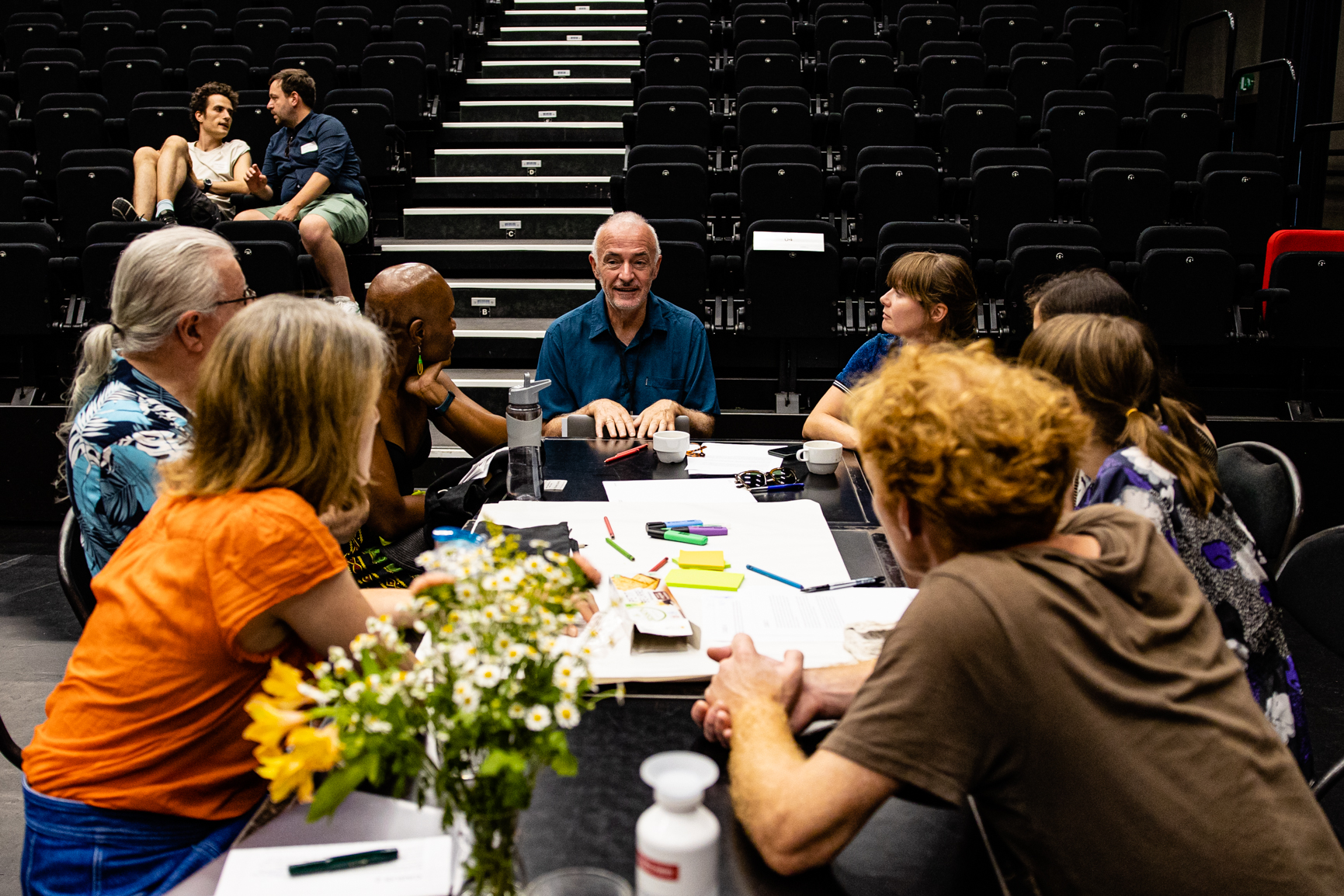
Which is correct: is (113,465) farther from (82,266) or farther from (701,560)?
(82,266)

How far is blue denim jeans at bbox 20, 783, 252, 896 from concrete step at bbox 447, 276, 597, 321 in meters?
4.41

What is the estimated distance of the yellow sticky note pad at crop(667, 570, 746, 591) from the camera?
1.56 meters

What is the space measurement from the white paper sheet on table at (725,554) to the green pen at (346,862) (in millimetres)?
393

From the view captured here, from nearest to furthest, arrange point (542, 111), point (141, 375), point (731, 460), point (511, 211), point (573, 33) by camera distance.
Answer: point (141, 375)
point (731, 460)
point (511, 211)
point (542, 111)
point (573, 33)

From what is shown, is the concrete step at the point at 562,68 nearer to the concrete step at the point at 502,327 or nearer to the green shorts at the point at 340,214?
the green shorts at the point at 340,214

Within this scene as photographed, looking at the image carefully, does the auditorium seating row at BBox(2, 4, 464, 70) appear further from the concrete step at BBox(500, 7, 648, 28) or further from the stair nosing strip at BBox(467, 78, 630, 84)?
the concrete step at BBox(500, 7, 648, 28)

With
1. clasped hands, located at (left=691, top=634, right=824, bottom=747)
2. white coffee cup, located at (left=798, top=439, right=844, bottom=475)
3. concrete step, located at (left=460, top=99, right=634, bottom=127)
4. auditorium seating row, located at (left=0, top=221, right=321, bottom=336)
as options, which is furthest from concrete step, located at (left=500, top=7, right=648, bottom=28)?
clasped hands, located at (left=691, top=634, right=824, bottom=747)

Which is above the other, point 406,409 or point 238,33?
point 238,33

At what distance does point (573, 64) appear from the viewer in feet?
25.0

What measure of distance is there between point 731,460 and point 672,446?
164 millimetres

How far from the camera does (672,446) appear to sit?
7.77 ft

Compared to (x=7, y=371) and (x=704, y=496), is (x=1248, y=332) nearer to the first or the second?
(x=704, y=496)

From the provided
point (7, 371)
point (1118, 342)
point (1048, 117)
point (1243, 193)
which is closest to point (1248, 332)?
point (1243, 193)

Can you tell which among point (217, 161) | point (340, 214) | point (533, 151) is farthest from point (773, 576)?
point (533, 151)
